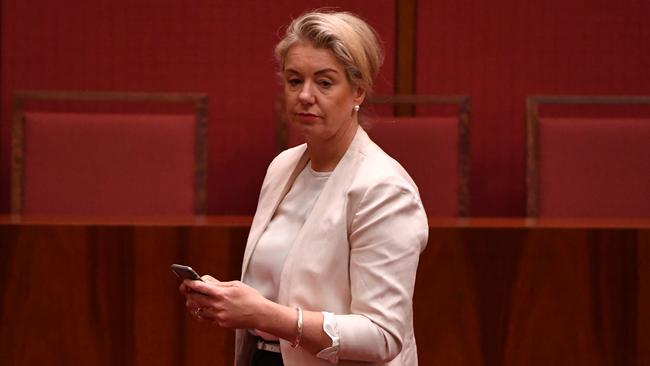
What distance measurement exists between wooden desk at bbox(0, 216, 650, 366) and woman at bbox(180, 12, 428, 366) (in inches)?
19.3

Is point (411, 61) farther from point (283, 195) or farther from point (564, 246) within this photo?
point (283, 195)

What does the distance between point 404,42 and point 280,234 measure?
2.19m

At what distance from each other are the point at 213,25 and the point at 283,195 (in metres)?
2.15

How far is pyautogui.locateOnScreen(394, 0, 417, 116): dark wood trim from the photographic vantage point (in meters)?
3.51

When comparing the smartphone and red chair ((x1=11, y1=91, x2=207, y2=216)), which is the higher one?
red chair ((x1=11, y1=91, x2=207, y2=216))

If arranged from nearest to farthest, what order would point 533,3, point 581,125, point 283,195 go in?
point 283,195
point 581,125
point 533,3

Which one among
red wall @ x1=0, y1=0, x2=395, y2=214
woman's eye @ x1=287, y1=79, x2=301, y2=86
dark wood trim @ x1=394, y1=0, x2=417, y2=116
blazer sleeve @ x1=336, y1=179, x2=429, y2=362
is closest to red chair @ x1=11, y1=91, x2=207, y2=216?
red wall @ x1=0, y1=0, x2=395, y2=214

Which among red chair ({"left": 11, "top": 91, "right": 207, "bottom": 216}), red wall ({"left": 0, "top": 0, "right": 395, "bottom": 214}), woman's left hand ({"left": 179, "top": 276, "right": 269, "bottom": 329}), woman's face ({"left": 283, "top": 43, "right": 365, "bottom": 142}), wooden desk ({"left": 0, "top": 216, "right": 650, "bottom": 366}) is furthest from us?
red wall ({"left": 0, "top": 0, "right": 395, "bottom": 214})

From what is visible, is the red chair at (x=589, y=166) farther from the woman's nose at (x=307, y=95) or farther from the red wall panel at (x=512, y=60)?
the woman's nose at (x=307, y=95)

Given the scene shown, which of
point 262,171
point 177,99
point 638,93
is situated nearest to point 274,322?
point 177,99

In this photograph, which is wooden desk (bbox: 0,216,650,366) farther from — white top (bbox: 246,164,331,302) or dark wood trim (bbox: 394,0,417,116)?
dark wood trim (bbox: 394,0,417,116)

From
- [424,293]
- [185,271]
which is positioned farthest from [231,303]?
[424,293]

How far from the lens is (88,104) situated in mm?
3555

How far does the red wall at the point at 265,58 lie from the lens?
350 cm
